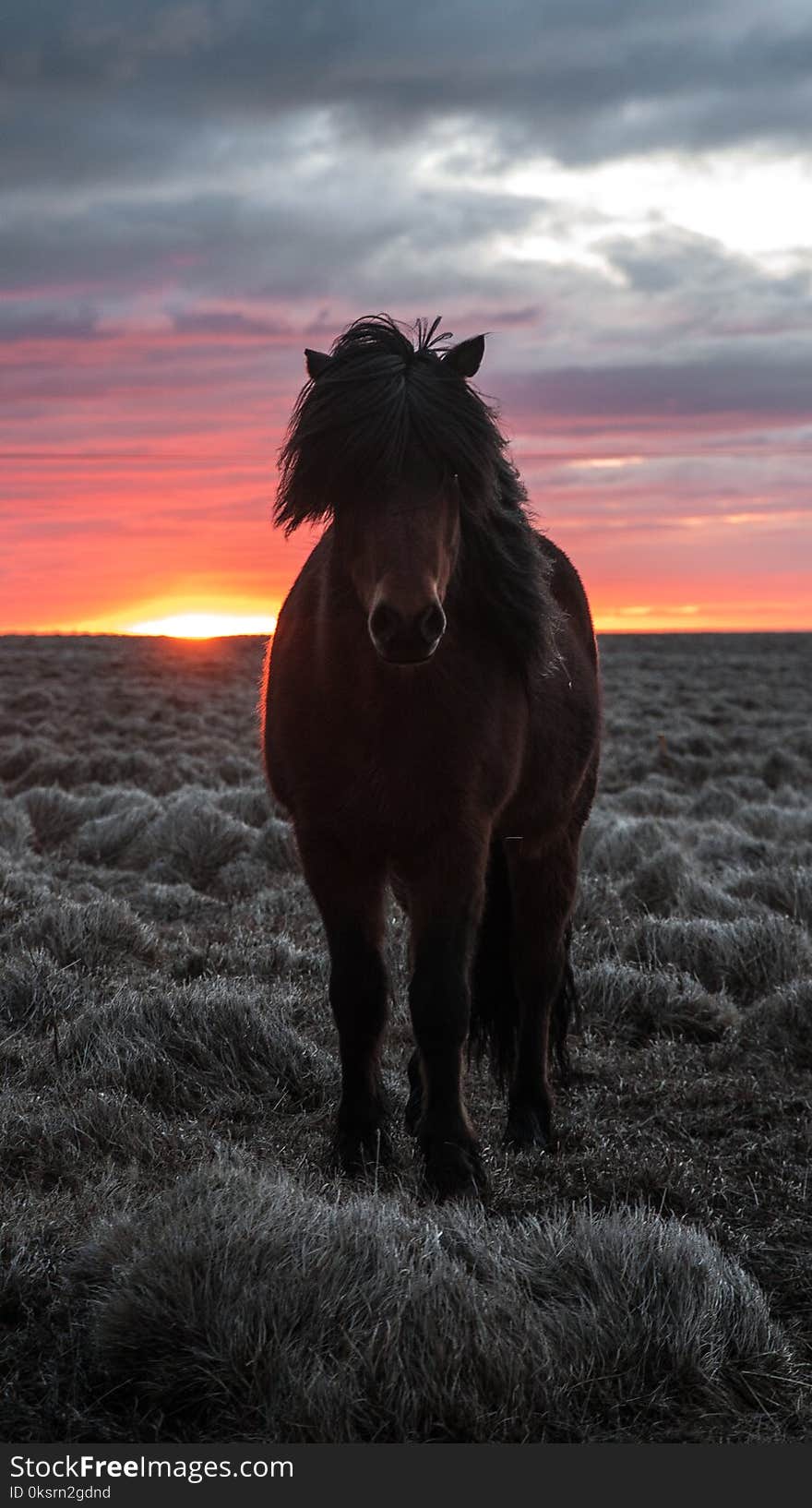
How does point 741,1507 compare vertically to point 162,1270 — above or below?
below

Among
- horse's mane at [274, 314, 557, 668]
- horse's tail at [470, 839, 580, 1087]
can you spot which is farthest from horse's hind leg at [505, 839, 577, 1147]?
horse's mane at [274, 314, 557, 668]

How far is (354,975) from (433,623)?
139cm

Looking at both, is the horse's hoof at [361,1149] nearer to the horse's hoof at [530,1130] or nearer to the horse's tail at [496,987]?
the horse's hoof at [530,1130]

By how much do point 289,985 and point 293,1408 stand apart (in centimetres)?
344

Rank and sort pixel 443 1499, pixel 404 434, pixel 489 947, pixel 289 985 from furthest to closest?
pixel 289 985
pixel 489 947
pixel 404 434
pixel 443 1499

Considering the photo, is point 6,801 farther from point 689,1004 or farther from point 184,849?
point 689,1004

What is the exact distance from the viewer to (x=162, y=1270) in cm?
283

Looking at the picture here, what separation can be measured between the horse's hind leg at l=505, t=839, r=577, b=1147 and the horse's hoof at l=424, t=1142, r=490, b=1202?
0.93 metres

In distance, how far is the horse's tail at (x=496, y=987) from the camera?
495 centimetres

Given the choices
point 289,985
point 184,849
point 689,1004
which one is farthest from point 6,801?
point 689,1004

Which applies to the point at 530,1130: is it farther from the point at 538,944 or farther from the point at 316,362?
the point at 316,362

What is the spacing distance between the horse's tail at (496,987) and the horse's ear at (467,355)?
1.94 m

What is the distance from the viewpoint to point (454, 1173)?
3.76 m

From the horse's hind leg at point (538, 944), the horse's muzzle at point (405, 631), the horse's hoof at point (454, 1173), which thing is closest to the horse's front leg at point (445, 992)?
the horse's hoof at point (454, 1173)
